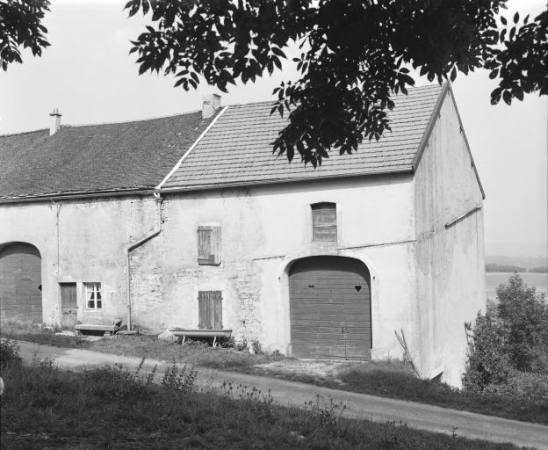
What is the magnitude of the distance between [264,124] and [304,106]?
1376cm

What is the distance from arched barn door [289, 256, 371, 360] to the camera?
17.3 metres

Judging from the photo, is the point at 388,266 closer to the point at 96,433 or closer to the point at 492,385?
the point at 492,385

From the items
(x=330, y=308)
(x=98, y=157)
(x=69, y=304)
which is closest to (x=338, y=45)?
(x=330, y=308)

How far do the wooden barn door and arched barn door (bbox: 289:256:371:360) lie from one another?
7.77 m

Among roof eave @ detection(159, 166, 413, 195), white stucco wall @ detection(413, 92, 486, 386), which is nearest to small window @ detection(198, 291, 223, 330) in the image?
roof eave @ detection(159, 166, 413, 195)

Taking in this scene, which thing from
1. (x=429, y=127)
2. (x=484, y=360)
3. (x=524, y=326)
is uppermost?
(x=429, y=127)

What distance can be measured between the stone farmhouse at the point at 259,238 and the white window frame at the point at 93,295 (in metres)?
0.07

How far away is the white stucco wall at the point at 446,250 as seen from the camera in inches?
678

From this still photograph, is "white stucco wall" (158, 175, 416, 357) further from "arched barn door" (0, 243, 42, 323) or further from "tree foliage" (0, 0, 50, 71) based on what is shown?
"tree foliage" (0, 0, 50, 71)

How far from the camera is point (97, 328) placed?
19.7m

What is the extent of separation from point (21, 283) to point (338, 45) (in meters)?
18.8

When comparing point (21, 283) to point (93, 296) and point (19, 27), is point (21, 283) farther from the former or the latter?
point (19, 27)

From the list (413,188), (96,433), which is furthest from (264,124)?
(96,433)

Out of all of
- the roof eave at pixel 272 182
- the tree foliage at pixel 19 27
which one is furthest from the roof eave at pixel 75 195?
the tree foliage at pixel 19 27
